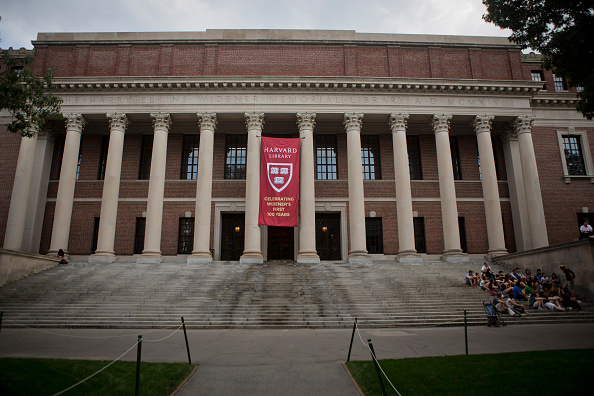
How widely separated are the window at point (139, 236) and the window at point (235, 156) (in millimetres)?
6571

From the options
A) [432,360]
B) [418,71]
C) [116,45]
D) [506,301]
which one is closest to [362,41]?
[418,71]

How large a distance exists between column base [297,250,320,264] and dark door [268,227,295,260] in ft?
13.7

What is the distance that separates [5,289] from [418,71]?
26.3 meters

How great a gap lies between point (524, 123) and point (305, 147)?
47.1ft

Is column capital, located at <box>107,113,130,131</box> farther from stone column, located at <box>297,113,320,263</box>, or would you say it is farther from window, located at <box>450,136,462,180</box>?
window, located at <box>450,136,462,180</box>

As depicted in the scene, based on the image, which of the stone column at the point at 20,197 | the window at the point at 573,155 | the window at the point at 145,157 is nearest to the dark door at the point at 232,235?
the window at the point at 145,157

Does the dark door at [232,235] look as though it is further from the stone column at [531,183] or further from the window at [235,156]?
the stone column at [531,183]

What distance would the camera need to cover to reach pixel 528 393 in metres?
5.74

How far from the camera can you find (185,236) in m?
27.4

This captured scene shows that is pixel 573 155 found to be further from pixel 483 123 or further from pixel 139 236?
pixel 139 236

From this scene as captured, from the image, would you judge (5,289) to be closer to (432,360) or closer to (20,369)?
(20,369)

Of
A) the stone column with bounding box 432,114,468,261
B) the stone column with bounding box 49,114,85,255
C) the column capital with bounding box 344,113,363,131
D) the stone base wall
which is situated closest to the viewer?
the stone base wall

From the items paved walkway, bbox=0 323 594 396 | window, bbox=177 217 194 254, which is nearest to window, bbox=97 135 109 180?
window, bbox=177 217 194 254

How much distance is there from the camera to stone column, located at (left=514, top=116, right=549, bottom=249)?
2455 centimetres
